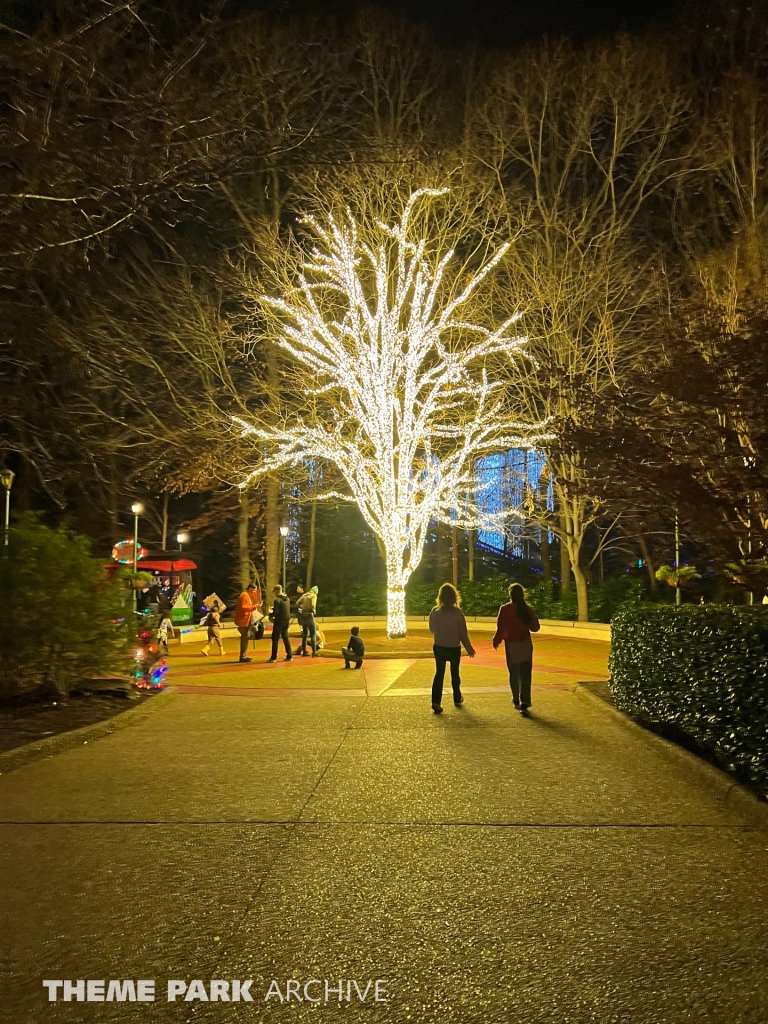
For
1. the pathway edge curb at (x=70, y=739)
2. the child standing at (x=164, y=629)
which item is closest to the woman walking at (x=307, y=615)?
the child standing at (x=164, y=629)

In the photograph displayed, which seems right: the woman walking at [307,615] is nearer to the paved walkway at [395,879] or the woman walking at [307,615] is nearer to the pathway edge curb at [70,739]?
the pathway edge curb at [70,739]

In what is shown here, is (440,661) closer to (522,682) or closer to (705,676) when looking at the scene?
(522,682)

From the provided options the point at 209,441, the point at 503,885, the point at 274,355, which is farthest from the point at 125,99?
the point at 274,355

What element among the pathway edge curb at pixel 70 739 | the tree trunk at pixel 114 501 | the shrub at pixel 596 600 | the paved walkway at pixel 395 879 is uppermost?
the tree trunk at pixel 114 501

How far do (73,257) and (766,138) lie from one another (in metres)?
17.1

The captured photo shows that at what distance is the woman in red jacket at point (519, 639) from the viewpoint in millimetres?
11641

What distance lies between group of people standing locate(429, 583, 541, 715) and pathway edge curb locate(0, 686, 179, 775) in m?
3.71

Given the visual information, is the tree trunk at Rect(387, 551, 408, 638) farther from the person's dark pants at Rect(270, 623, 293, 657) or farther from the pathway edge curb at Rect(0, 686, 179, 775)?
the pathway edge curb at Rect(0, 686, 179, 775)

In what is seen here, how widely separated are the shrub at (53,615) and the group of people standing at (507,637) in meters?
4.39

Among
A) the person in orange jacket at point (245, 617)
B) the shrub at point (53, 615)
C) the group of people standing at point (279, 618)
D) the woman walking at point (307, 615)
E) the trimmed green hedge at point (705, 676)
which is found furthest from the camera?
the woman walking at point (307, 615)

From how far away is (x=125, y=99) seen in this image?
33.1ft

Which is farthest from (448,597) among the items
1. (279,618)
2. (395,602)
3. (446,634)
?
(395,602)

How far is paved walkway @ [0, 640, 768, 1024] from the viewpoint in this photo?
408 cm

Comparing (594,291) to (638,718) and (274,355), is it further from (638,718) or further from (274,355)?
(638,718)
